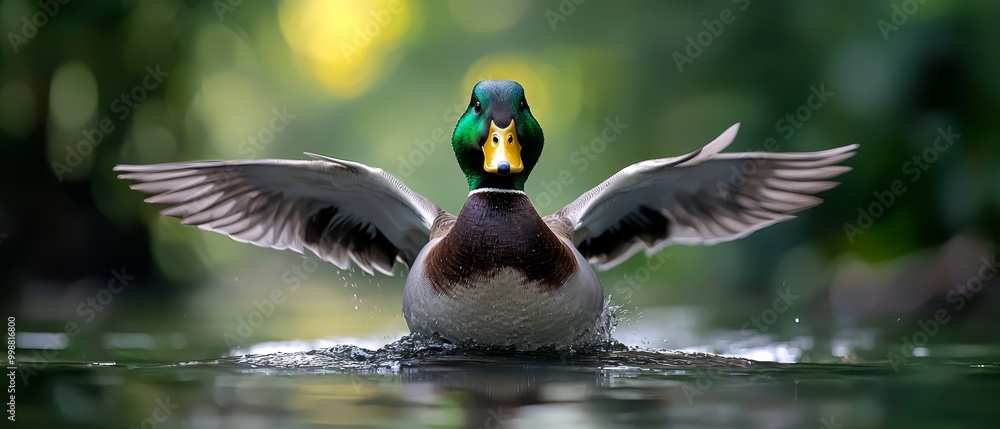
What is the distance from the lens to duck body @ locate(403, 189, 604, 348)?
4.82 m

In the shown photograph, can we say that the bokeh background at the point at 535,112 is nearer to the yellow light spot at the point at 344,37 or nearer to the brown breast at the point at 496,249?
the yellow light spot at the point at 344,37

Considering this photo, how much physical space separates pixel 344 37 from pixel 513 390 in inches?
483

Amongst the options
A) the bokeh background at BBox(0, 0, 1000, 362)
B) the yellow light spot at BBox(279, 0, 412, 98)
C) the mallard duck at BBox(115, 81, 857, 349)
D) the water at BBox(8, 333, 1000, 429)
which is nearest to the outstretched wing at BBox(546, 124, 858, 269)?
the mallard duck at BBox(115, 81, 857, 349)

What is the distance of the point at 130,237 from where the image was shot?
10891mm

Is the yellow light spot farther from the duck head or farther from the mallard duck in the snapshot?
the duck head

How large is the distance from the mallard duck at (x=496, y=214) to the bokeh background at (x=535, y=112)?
2.08 ft

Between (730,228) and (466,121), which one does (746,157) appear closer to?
(730,228)

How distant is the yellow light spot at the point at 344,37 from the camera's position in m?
15.0

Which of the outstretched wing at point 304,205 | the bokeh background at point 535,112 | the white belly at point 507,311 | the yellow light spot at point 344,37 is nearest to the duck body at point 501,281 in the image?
the white belly at point 507,311

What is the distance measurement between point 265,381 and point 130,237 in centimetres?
739

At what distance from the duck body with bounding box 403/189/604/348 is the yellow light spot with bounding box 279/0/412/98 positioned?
1053 cm

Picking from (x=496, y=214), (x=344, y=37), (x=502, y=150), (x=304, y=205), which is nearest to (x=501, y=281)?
(x=496, y=214)

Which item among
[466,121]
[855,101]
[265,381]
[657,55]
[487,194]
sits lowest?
[265,381]

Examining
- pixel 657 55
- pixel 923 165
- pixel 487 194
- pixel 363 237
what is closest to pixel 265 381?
pixel 487 194
